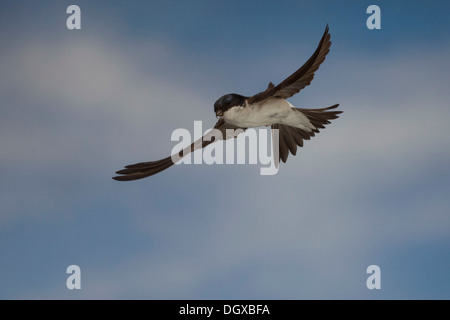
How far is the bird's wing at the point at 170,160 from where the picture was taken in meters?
6.34

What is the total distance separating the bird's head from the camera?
5.80 metres

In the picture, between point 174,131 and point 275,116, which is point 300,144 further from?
point 174,131

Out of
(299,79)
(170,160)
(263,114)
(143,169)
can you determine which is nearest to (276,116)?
(263,114)

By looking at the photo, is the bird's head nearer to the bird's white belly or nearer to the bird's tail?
the bird's white belly

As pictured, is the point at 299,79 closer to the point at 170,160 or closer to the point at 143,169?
the point at 170,160

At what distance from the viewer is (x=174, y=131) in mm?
6566

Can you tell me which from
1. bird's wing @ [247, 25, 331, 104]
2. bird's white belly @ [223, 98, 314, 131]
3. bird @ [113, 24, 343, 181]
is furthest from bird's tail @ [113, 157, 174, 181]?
bird's wing @ [247, 25, 331, 104]

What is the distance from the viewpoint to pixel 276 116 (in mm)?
6191

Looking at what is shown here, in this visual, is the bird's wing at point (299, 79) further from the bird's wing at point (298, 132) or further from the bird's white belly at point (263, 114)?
the bird's wing at point (298, 132)

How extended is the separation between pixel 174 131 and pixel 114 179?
909 mm

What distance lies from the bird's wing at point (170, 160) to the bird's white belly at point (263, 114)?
0.49 meters

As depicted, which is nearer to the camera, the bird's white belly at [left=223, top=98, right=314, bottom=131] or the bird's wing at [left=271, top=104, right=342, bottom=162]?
the bird's white belly at [left=223, top=98, right=314, bottom=131]

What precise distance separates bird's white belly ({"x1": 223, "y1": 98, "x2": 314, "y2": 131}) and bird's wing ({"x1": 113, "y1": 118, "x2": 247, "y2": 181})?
486mm
